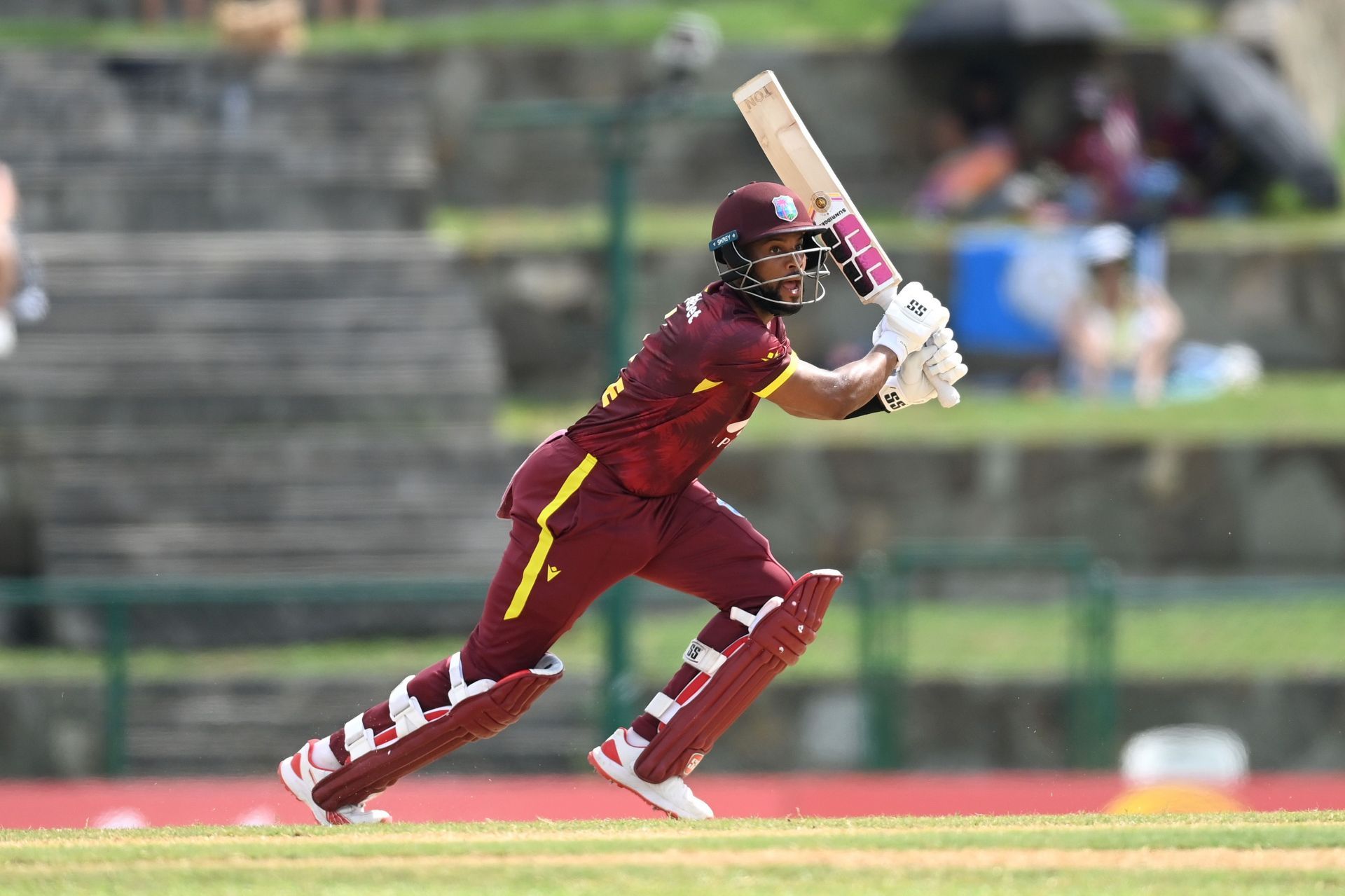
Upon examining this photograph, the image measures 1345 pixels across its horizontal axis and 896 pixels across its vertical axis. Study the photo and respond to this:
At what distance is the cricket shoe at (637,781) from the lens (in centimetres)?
634

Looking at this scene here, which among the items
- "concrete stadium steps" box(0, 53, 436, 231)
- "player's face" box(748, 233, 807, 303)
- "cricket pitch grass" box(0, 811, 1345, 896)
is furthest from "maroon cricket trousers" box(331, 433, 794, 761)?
"concrete stadium steps" box(0, 53, 436, 231)

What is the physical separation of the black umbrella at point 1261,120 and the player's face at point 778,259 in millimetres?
10824

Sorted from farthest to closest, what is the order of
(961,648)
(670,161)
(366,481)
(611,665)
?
1. (670,161)
2. (366,481)
3. (961,648)
4. (611,665)

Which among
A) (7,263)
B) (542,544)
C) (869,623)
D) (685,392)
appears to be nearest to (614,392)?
(685,392)

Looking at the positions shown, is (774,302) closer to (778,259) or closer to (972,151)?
(778,259)

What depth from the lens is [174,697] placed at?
11.4 m

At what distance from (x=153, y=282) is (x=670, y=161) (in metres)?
4.69

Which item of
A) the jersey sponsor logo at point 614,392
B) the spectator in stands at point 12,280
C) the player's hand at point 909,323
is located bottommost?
the spectator in stands at point 12,280

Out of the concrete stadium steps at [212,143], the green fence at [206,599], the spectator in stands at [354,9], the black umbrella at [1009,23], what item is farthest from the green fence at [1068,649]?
the spectator in stands at [354,9]

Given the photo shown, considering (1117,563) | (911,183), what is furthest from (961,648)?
(911,183)

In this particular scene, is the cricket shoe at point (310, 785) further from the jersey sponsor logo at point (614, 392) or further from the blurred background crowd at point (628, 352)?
the blurred background crowd at point (628, 352)

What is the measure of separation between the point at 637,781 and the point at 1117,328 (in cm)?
845

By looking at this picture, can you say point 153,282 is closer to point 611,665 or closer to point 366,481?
point 366,481

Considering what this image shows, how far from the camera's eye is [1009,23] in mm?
15914
